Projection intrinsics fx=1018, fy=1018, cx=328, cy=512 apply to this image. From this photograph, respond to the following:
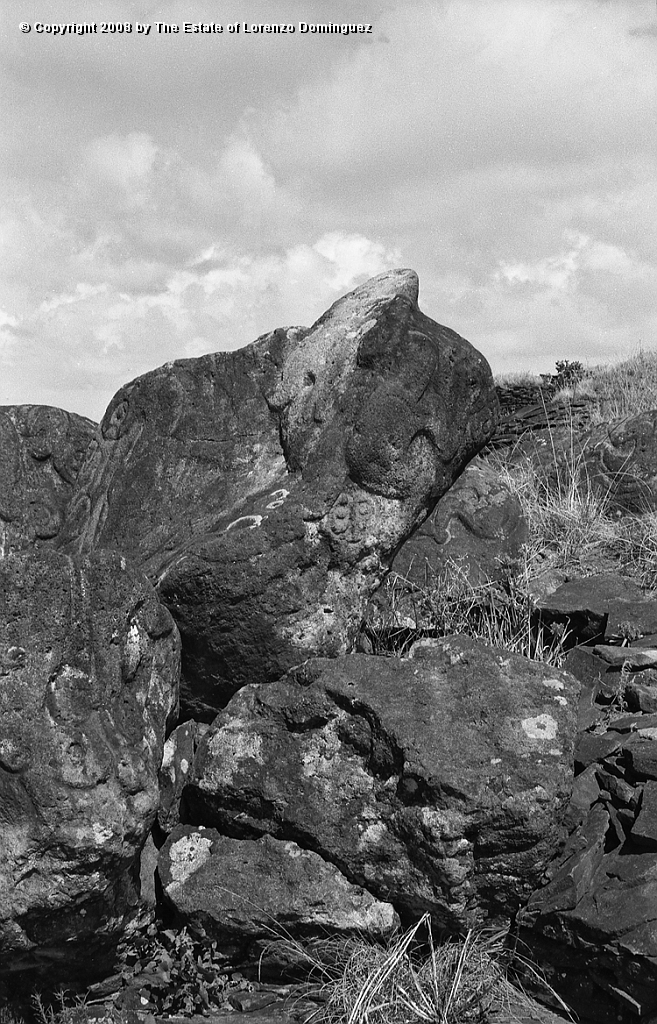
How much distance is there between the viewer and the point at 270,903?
420cm

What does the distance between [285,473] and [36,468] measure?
1655mm

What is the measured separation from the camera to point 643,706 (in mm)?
5223

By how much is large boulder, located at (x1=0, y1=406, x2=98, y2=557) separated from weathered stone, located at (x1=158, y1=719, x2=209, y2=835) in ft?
5.16

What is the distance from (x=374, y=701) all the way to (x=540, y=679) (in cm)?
76

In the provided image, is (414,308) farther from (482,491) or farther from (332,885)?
(332,885)

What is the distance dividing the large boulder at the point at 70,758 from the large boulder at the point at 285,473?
65cm

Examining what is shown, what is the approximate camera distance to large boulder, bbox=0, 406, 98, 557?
5.72m

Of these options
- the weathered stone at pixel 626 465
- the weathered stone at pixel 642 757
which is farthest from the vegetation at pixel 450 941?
the weathered stone at pixel 642 757

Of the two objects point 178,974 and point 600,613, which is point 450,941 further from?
point 600,613

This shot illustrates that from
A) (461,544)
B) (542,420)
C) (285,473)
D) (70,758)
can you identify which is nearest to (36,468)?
(285,473)

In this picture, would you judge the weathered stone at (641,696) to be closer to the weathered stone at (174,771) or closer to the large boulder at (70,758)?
the weathered stone at (174,771)

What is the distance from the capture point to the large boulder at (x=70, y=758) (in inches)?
150

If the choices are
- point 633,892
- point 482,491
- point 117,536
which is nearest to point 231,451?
point 117,536

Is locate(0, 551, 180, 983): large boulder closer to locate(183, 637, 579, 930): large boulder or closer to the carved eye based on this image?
locate(183, 637, 579, 930): large boulder
